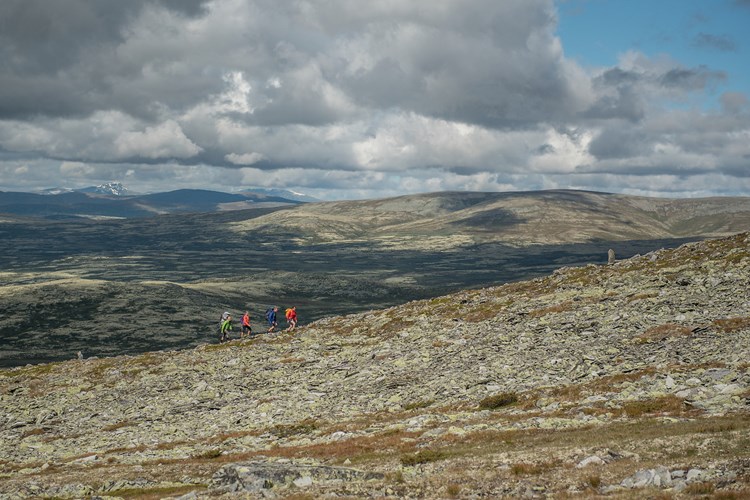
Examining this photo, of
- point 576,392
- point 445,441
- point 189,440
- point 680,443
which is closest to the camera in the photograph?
point 680,443

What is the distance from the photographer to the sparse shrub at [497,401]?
34938mm

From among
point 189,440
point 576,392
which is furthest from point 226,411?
point 576,392

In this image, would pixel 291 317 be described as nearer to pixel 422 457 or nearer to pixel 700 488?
pixel 422 457

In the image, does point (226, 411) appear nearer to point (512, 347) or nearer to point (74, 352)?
point (512, 347)

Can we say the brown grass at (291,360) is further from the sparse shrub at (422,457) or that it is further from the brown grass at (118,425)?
the sparse shrub at (422,457)

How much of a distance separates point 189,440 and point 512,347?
2431cm

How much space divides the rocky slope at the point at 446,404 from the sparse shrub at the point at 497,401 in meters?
0.23

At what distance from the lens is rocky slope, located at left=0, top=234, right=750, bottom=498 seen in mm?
20469

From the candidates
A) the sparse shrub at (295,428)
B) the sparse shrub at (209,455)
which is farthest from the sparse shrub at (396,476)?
the sparse shrub at (295,428)

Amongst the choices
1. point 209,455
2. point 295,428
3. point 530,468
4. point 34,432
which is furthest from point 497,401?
point 34,432

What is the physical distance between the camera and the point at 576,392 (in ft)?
113

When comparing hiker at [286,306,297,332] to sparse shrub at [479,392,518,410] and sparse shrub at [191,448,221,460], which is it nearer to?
sparse shrub at [191,448,221,460]

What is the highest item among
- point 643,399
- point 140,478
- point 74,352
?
point 643,399

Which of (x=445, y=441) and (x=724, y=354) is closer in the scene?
(x=445, y=441)
